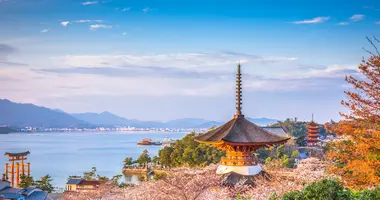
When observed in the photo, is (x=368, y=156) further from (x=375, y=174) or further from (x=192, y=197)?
(x=192, y=197)

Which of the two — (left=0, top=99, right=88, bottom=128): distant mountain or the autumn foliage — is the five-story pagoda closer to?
the autumn foliage

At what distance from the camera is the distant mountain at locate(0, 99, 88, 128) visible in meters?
112

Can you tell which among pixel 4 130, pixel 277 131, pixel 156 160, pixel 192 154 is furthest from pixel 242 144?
pixel 4 130

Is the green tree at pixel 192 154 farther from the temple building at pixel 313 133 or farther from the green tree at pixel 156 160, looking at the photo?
the temple building at pixel 313 133

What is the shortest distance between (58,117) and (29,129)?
31.9ft

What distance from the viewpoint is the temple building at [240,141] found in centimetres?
995

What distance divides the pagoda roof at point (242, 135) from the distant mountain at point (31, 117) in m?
111

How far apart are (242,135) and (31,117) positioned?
122436mm

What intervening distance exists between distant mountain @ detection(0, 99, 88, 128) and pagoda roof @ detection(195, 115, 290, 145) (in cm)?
11138

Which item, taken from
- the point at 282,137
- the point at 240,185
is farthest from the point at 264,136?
the point at 240,185

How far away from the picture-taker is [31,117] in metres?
123

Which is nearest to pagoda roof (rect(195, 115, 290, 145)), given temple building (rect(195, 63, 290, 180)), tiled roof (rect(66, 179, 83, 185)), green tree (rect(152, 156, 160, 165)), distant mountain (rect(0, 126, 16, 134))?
temple building (rect(195, 63, 290, 180))

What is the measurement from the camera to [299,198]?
16.7 ft

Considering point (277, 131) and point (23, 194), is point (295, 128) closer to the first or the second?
point (23, 194)
